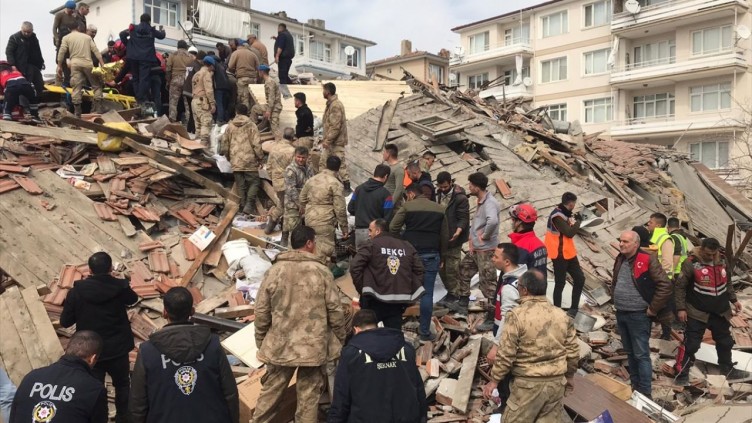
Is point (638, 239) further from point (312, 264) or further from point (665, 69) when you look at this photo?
point (665, 69)

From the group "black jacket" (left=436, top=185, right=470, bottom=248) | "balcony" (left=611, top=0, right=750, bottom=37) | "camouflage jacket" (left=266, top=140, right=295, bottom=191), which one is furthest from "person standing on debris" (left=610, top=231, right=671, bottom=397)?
"balcony" (left=611, top=0, right=750, bottom=37)

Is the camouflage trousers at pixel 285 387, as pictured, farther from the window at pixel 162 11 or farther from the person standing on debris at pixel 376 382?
the window at pixel 162 11

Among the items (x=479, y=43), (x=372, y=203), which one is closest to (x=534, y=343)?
(x=372, y=203)

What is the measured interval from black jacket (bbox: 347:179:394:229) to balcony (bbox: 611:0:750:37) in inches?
1302

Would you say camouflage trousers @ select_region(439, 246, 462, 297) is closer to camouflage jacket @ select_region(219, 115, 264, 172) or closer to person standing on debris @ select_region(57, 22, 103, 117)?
camouflage jacket @ select_region(219, 115, 264, 172)

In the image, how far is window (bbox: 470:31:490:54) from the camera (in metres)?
44.3

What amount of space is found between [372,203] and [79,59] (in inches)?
333

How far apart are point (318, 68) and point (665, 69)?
1088 inches

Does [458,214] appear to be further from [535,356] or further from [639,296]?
[535,356]

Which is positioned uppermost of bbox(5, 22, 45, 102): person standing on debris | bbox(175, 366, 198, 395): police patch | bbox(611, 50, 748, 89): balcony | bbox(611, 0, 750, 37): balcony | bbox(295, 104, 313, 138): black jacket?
bbox(611, 0, 750, 37): balcony

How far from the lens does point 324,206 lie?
25.6 ft

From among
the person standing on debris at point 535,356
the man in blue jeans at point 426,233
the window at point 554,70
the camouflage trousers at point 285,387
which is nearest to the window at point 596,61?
the window at point 554,70

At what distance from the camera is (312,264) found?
4.86 meters

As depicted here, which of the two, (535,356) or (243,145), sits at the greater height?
(243,145)
